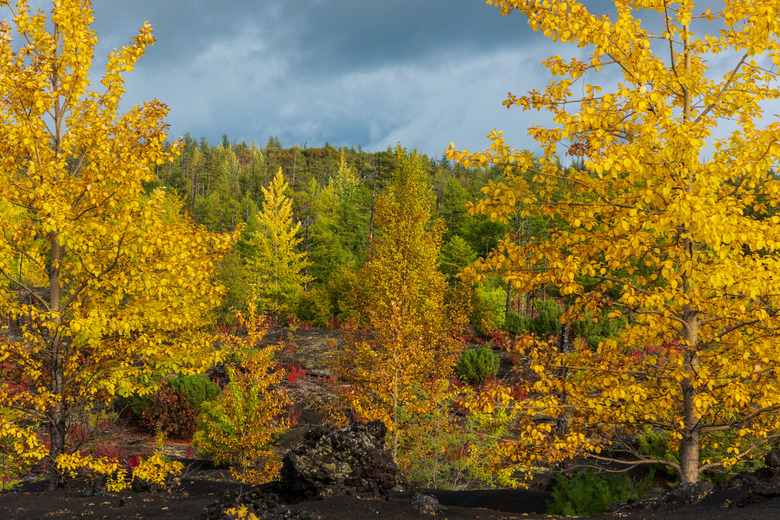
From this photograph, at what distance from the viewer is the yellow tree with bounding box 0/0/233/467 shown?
6316 mm

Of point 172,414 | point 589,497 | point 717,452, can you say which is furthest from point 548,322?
point 589,497

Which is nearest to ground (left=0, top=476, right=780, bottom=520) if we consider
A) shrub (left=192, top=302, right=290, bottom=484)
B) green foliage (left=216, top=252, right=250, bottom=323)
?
shrub (left=192, top=302, right=290, bottom=484)

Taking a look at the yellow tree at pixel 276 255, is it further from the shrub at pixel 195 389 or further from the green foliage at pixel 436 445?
the green foliage at pixel 436 445

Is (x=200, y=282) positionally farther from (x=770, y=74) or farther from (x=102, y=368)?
(x=770, y=74)

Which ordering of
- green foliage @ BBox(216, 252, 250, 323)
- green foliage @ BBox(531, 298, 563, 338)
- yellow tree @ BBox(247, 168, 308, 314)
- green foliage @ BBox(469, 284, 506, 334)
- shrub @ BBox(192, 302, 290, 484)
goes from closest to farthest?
shrub @ BBox(192, 302, 290, 484) < green foliage @ BBox(531, 298, 563, 338) < green foliage @ BBox(216, 252, 250, 323) < green foliage @ BBox(469, 284, 506, 334) < yellow tree @ BBox(247, 168, 308, 314)

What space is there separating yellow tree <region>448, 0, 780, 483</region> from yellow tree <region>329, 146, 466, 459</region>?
4601mm

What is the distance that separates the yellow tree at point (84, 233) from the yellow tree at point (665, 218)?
414 centimetres

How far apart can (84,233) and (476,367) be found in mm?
13640

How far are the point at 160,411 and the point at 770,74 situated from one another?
14.9 metres

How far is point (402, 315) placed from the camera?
13.0m

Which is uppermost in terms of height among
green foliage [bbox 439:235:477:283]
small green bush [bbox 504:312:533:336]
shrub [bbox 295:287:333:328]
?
green foliage [bbox 439:235:477:283]

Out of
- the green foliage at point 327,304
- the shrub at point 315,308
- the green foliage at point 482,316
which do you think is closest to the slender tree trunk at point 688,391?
the green foliage at point 482,316

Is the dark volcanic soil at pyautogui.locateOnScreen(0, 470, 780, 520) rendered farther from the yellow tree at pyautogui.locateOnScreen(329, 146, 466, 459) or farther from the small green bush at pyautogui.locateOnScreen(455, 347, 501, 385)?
the small green bush at pyautogui.locateOnScreen(455, 347, 501, 385)

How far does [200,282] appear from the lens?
6.78 m
